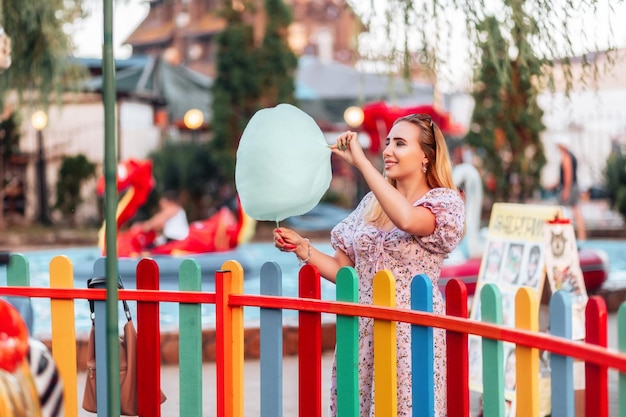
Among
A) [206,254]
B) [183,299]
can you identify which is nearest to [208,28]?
[206,254]

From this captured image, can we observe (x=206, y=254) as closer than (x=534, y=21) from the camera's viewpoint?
No

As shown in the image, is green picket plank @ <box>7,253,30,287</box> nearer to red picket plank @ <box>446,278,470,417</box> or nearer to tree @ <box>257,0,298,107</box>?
red picket plank @ <box>446,278,470,417</box>

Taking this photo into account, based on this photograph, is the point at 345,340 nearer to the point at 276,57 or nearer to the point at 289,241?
the point at 289,241

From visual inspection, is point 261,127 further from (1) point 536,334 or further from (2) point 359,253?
(1) point 536,334

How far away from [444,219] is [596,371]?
90 centimetres

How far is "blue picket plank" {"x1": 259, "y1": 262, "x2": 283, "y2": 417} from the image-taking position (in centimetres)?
331

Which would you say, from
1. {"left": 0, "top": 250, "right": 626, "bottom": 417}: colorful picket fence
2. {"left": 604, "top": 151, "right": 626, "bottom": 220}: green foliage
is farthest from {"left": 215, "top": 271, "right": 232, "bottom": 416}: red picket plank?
{"left": 604, "top": 151, "right": 626, "bottom": 220}: green foliage

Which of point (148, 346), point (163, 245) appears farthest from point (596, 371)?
point (163, 245)

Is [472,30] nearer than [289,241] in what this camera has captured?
No

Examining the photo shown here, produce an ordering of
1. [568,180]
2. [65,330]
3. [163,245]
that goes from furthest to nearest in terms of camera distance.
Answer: [568,180] < [163,245] < [65,330]

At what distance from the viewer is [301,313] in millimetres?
3244

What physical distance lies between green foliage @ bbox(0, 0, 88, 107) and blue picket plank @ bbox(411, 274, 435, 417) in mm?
7185

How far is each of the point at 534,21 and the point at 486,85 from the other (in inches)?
455

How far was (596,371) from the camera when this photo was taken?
96.3 inches
